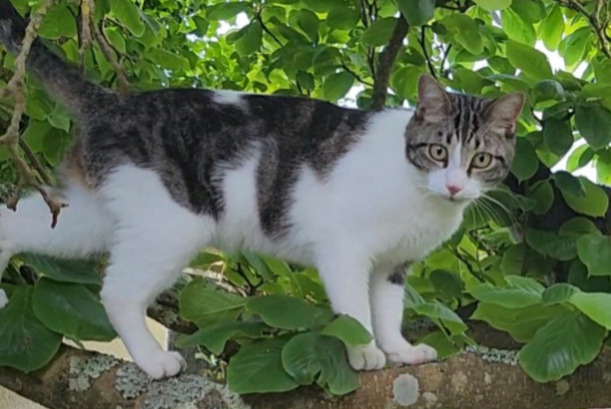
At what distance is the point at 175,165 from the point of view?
1.18 metres

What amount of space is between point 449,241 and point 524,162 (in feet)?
0.64

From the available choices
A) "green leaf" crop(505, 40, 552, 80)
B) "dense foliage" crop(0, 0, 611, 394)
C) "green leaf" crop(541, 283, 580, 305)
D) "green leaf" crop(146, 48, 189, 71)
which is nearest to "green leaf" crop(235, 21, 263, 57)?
"dense foliage" crop(0, 0, 611, 394)

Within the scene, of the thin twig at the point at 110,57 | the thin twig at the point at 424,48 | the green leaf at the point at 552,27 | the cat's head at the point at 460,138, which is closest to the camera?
the cat's head at the point at 460,138

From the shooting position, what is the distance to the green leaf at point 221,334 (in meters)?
1.04

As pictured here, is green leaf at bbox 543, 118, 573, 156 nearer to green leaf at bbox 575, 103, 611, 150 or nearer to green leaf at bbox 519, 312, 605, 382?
green leaf at bbox 575, 103, 611, 150

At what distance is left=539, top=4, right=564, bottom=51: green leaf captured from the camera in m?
1.64

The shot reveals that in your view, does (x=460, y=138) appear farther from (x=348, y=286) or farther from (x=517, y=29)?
(x=517, y=29)

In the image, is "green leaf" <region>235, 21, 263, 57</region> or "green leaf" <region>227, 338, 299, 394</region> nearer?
"green leaf" <region>227, 338, 299, 394</region>

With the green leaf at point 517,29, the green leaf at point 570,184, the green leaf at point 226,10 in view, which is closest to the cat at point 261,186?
the green leaf at point 570,184

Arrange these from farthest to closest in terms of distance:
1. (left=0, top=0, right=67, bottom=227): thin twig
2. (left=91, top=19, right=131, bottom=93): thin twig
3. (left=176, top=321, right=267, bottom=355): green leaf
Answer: (left=91, top=19, right=131, bottom=93): thin twig
(left=176, top=321, right=267, bottom=355): green leaf
(left=0, top=0, right=67, bottom=227): thin twig

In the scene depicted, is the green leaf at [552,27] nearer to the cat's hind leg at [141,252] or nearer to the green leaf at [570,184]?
the green leaf at [570,184]

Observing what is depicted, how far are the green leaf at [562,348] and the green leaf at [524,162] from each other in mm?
345

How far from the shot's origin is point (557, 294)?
97cm

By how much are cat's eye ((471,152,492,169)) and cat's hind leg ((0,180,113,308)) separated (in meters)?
0.48
